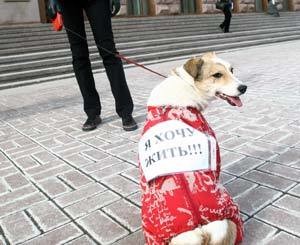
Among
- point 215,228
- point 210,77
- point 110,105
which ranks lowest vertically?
point 110,105

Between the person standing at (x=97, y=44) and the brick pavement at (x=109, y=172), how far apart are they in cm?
30

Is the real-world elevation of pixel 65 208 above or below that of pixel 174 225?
below

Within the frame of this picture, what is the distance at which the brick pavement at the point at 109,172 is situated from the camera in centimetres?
242

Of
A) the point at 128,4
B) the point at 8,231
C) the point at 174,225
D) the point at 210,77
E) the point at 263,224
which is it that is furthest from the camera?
the point at 128,4

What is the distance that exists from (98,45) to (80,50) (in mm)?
294

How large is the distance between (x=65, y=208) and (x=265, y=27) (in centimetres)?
1749

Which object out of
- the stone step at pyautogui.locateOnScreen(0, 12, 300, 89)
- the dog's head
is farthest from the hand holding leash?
the stone step at pyautogui.locateOnScreen(0, 12, 300, 89)

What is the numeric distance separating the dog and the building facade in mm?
12758

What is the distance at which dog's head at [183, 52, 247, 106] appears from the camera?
7.00 ft

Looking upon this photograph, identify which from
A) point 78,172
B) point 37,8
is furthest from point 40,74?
point 78,172

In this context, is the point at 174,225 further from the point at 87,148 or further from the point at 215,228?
the point at 87,148

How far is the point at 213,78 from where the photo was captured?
7.19 ft

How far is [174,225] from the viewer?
5.57 feet

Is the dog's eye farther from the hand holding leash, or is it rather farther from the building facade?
the building facade
